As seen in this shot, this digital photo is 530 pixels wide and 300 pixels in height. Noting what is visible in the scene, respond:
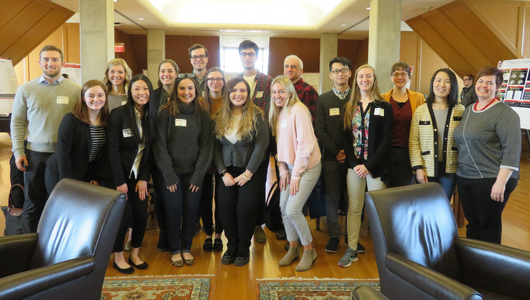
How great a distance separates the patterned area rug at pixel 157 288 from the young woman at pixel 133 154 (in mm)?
181

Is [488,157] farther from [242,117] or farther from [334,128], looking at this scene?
[242,117]

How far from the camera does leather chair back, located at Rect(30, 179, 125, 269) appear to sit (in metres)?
1.66

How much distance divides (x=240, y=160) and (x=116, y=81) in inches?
51.0

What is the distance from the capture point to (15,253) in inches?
68.4

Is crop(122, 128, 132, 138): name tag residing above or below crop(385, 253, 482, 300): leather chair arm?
above

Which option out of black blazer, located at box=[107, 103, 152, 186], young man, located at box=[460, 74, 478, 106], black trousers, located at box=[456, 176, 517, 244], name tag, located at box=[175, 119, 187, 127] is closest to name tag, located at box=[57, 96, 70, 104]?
black blazer, located at box=[107, 103, 152, 186]

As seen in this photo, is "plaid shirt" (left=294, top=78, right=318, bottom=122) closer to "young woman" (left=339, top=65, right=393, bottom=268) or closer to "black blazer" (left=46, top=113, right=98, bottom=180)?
"young woman" (left=339, top=65, right=393, bottom=268)

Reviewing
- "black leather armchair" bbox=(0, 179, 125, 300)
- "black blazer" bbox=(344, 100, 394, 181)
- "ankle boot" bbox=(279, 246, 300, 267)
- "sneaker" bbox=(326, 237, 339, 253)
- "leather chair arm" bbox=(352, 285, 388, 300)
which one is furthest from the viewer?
"sneaker" bbox=(326, 237, 339, 253)

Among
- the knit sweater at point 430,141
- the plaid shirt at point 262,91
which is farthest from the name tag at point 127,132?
the knit sweater at point 430,141

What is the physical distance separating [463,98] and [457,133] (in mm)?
6451

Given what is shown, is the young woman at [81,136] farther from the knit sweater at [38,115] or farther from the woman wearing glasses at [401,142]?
the woman wearing glasses at [401,142]

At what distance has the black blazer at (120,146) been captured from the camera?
251cm

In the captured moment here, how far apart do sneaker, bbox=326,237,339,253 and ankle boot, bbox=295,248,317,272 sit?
1.08ft

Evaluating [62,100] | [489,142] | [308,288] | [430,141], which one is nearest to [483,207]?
[489,142]
